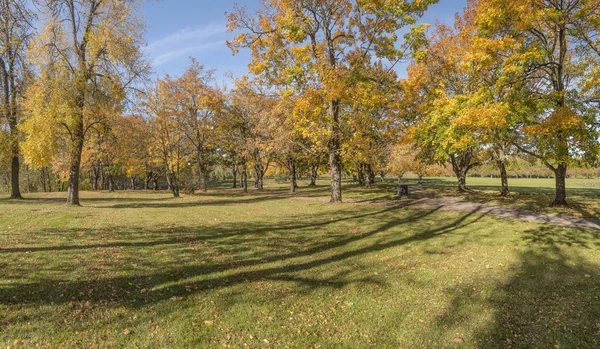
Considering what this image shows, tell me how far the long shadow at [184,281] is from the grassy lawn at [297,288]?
0.03m

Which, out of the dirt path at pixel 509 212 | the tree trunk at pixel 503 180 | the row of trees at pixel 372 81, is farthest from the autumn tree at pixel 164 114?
the tree trunk at pixel 503 180

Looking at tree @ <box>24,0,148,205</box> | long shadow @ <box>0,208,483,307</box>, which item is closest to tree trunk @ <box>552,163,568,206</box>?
long shadow @ <box>0,208,483,307</box>

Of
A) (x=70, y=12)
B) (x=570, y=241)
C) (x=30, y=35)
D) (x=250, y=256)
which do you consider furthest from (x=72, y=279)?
(x=70, y=12)

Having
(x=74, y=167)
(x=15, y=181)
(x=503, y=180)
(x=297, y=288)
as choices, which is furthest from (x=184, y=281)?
(x=15, y=181)

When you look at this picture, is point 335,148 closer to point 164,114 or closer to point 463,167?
point 463,167

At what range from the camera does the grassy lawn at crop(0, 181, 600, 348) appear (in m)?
4.71

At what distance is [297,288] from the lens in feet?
21.1

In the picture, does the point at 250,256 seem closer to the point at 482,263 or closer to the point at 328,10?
the point at 482,263

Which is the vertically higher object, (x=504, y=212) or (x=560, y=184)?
(x=560, y=184)

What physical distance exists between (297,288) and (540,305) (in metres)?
4.57

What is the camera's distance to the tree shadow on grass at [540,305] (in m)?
4.75

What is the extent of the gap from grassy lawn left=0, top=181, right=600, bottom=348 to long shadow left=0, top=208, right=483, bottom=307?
1.3 inches

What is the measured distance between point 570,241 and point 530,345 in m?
7.08

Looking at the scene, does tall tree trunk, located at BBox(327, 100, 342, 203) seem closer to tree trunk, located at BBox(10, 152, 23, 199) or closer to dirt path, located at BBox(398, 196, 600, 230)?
dirt path, located at BBox(398, 196, 600, 230)
